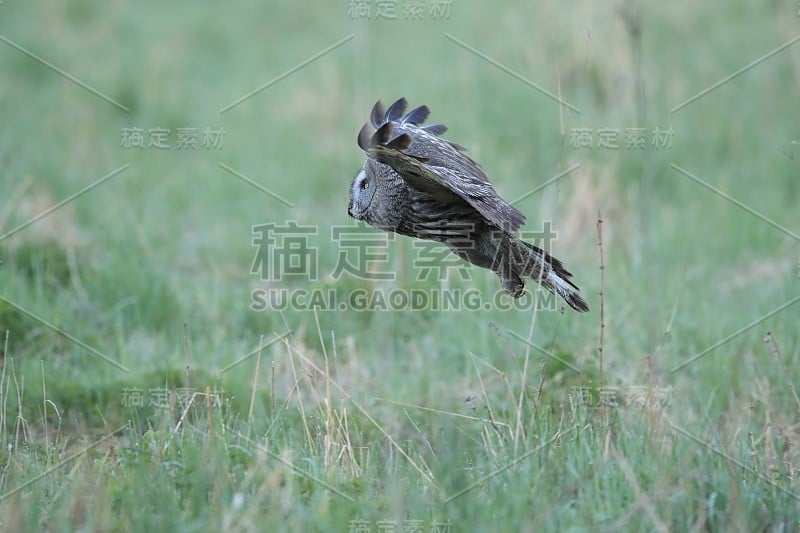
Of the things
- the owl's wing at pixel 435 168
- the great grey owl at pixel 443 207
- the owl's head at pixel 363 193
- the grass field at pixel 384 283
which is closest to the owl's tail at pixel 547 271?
the great grey owl at pixel 443 207

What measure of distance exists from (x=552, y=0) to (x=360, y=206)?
7.22 metres

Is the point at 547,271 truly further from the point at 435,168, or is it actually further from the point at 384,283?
the point at 384,283

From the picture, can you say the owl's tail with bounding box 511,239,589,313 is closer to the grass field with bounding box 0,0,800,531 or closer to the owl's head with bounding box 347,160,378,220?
the grass field with bounding box 0,0,800,531

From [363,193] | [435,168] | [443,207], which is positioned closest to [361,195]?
[363,193]

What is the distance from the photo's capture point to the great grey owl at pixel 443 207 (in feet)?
15.7

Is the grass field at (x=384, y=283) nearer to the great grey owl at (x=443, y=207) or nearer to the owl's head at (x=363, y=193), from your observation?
the great grey owl at (x=443, y=207)

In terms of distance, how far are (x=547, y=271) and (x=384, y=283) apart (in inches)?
95.7

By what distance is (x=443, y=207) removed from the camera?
515cm

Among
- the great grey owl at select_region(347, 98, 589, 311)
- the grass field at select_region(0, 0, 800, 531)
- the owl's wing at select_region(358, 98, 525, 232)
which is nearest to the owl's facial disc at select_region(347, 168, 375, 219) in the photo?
the great grey owl at select_region(347, 98, 589, 311)

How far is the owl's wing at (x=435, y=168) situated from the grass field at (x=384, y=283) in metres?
0.37

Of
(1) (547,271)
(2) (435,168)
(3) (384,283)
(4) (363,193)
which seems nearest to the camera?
(2) (435,168)

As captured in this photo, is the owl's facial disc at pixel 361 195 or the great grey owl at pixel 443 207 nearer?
the great grey owl at pixel 443 207

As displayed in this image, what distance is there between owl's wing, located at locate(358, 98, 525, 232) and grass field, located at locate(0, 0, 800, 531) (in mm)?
373

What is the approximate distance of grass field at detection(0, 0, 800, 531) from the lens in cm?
409
